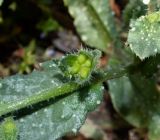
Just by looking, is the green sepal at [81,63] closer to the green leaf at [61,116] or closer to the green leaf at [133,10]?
the green leaf at [61,116]

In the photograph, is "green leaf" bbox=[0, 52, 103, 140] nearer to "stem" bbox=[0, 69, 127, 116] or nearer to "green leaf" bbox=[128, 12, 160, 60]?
"stem" bbox=[0, 69, 127, 116]

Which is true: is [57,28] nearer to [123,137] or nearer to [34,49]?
[34,49]

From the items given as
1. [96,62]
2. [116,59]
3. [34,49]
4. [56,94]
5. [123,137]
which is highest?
[96,62]

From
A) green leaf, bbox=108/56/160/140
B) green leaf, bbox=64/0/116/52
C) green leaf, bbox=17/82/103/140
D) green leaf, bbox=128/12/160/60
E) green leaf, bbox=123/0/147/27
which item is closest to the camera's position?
green leaf, bbox=128/12/160/60

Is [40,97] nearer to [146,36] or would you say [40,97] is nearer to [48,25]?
[146,36]

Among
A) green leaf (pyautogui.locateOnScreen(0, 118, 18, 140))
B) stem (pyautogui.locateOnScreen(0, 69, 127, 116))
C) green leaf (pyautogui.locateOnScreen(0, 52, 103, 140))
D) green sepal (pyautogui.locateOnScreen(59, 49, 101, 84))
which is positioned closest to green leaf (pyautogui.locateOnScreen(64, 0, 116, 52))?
green leaf (pyautogui.locateOnScreen(0, 52, 103, 140))

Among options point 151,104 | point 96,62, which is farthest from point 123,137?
point 96,62
